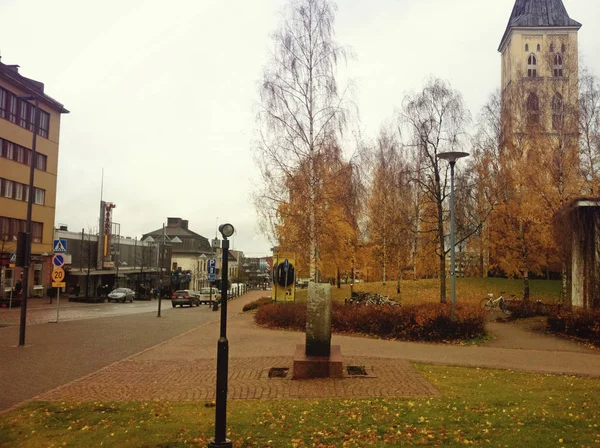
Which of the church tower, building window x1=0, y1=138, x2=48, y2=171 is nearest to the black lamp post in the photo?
the church tower

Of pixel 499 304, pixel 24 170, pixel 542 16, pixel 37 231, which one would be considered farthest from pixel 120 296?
pixel 542 16

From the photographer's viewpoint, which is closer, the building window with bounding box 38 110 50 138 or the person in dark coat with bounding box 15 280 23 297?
the person in dark coat with bounding box 15 280 23 297

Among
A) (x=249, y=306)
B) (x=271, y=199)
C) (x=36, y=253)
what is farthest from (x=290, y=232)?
(x=36, y=253)

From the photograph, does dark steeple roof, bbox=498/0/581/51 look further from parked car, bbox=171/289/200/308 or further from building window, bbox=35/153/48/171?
building window, bbox=35/153/48/171

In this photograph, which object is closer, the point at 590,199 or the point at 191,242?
the point at 590,199

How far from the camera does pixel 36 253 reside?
45.5 metres

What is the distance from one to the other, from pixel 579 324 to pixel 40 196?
4290cm

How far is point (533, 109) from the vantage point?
30.2 m

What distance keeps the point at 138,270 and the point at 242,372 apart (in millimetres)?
65893

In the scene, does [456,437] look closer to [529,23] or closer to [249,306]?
[249,306]

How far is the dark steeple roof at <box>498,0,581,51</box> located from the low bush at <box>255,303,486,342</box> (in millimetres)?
57976

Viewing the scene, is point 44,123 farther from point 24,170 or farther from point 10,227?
point 10,227

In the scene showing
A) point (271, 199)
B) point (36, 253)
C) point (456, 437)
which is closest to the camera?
point (456, 437)

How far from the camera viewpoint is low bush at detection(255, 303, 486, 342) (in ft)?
53.1
